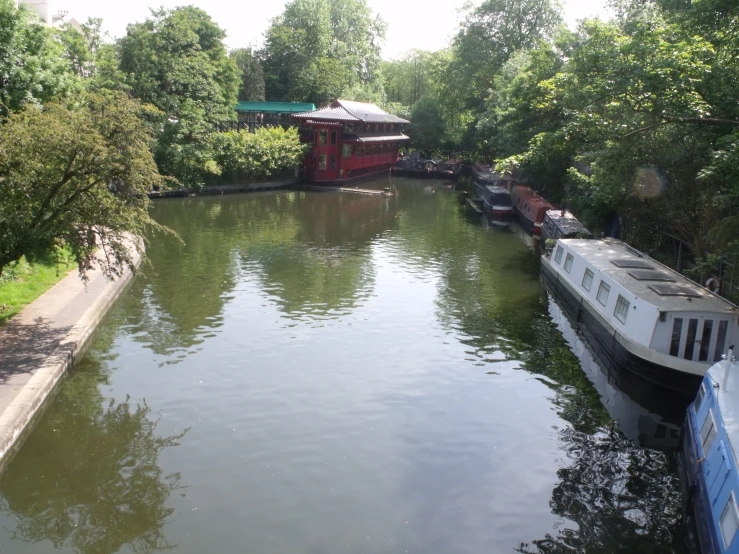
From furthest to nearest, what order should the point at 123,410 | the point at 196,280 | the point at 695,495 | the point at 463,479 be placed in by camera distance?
the point at 196,280
the point at 123,410
the point at 463,479
the point at 695,495

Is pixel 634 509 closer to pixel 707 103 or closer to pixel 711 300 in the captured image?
pixel 711 300

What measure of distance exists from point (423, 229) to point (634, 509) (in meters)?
26.8

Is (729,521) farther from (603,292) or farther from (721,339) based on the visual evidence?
(603,292)

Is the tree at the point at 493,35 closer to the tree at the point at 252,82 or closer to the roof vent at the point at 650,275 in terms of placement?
the tree at the point at 252,82

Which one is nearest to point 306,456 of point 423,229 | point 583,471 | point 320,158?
point 583,471

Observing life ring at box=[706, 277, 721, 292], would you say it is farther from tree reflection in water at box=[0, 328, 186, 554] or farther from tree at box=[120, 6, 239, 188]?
tree at box=[120, 6, 239, 188]

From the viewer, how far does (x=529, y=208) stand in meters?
37.2

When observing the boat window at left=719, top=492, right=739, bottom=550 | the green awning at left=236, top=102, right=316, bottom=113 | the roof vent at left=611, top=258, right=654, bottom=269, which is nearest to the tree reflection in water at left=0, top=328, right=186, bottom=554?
the boat window at left=719, top=492, right=739, bottom=550

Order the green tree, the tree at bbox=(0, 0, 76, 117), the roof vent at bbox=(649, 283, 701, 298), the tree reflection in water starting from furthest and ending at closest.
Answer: the green tree, the tree at bbox=(0, 0, 76, 117), the roof vent at bbox=(649, 283, 701, 298), the tree reflection in water

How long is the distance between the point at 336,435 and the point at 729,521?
6.77m

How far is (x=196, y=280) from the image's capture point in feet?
74.7

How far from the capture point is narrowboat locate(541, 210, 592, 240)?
89.0ft

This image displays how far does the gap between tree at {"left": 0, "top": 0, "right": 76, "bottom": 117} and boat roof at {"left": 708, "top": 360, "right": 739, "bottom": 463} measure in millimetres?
22797

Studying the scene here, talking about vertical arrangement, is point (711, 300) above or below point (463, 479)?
above
